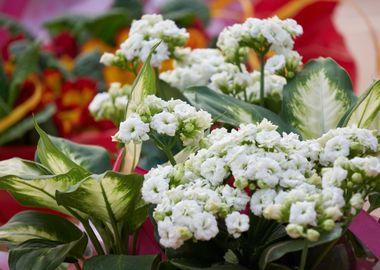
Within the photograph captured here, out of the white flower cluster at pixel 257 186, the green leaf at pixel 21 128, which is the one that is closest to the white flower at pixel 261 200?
the white flower cluster at pixel 257 186

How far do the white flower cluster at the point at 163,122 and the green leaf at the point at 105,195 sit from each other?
0.02 m

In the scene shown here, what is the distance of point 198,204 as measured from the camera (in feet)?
1.22

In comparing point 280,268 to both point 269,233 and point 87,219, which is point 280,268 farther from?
point 87,219

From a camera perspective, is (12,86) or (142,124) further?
(12,86)

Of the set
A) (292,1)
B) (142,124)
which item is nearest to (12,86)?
(292,1)

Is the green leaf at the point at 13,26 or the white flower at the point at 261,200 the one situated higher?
the white flower at the point at 261,200

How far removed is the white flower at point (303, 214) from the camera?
13.6 inches

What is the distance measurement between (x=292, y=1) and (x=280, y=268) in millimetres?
901

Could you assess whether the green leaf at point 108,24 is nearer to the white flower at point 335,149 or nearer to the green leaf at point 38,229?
the green leaf at point 38,229

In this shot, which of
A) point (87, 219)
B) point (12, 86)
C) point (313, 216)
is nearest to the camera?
point (313, 216)

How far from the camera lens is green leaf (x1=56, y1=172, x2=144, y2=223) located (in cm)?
42

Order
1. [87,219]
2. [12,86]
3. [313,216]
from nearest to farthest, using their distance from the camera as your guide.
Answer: [313,216] → [87,219] → [12,86]

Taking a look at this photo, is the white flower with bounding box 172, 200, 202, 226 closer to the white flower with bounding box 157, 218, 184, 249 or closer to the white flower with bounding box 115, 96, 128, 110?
the white flower with bounding box 157, 218, 184, 249

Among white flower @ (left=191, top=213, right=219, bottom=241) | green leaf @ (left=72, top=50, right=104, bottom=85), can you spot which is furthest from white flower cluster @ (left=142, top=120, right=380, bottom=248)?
green leaf @ (left=72, top=50, right=104, bottom=85)
